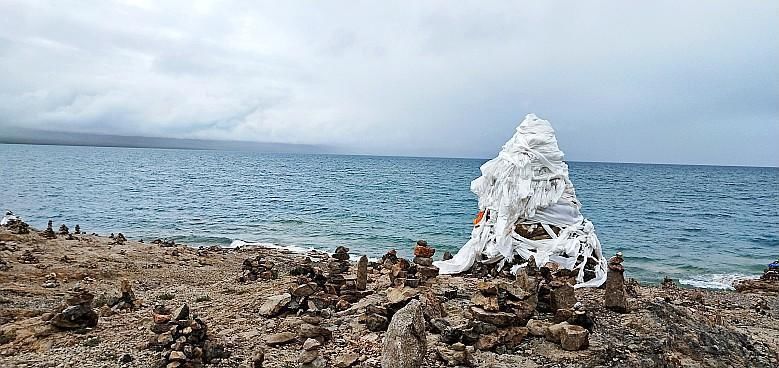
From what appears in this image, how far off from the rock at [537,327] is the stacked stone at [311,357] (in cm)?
303

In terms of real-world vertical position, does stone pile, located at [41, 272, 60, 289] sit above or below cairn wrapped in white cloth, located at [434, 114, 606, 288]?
below

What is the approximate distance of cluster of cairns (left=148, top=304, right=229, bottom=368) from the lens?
6.35 metres

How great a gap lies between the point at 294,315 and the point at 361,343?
1.73 m

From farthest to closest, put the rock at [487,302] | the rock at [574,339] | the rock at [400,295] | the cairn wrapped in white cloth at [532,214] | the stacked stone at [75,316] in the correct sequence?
the cairn wrapped in white cloth at [532,214] → the rock at [400,295] → the stacked stone at [75,316] → the rock at [487,302] → the rock at [574,339]

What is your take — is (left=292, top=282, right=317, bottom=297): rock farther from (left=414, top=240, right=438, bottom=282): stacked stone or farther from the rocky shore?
(left=414, top=240, right=438, bottom=282): stacked stone

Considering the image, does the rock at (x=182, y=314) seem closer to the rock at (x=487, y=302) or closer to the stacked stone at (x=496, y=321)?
the stacked stone at (x=496, y=321)

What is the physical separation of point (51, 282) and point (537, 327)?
1053 centimetres

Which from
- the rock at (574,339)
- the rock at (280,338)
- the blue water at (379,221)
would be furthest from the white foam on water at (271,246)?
the rock at (574,339)

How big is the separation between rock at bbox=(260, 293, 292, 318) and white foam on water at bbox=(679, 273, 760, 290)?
15659 millimetres

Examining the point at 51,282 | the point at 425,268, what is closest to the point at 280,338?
the point at 425,268

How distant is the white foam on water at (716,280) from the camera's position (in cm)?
1764

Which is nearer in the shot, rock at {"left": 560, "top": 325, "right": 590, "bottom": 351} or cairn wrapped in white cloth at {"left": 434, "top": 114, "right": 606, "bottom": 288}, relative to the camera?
rock at {"left": 560, "top": 325, "right": 590, "bottom": 351}

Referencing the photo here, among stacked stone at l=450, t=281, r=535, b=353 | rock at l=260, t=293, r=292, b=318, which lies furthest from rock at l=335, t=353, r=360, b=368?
rock at l=260, t=293, r=292, b=318

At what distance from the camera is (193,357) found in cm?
644
